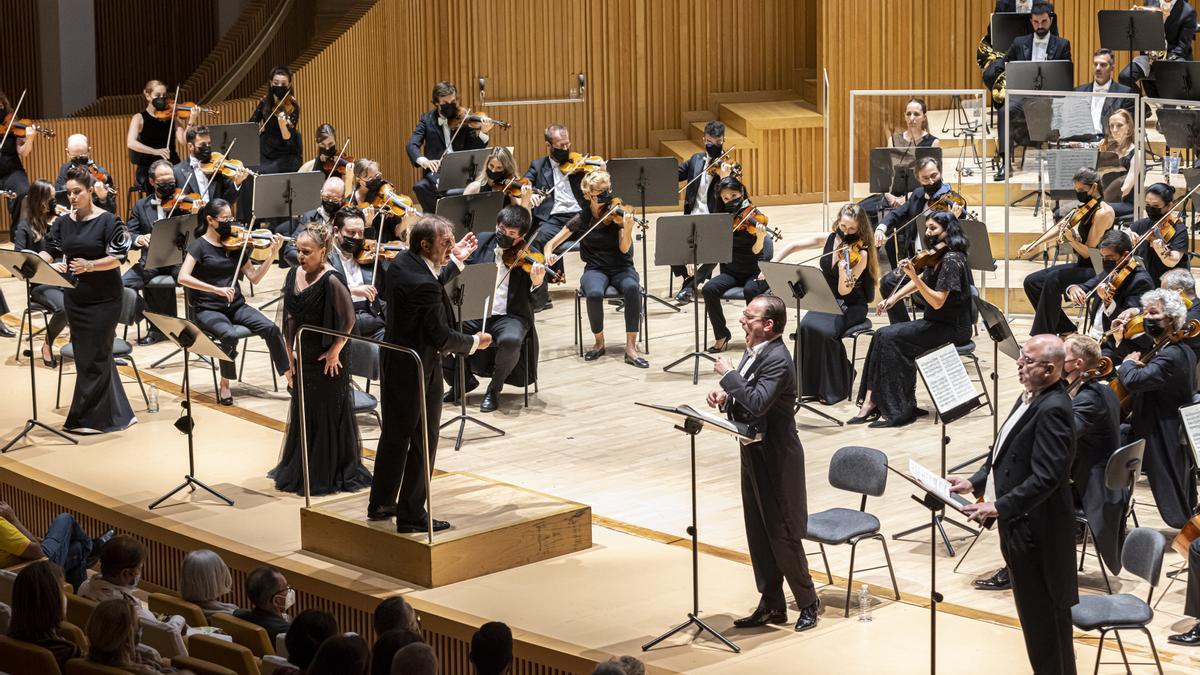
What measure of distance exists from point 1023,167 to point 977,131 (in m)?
0.92

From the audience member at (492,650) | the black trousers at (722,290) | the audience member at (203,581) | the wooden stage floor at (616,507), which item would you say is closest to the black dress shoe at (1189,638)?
the wooden stage floor at (616,507)

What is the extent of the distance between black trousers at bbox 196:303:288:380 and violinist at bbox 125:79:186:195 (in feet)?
12.8

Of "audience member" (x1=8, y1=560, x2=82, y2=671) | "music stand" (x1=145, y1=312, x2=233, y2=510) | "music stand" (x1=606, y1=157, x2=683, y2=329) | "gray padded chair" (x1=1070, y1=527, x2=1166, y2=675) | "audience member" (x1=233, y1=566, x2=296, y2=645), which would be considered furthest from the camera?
"music stand" (x1=606, y1=157, x2=683, y2=329)

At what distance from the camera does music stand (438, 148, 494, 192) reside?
11.9 m

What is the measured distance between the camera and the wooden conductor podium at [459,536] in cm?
681

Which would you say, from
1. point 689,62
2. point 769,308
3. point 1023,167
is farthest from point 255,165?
point 769,308

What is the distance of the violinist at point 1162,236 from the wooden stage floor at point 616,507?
1.08 metres

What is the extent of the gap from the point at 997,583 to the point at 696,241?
3.67 meters

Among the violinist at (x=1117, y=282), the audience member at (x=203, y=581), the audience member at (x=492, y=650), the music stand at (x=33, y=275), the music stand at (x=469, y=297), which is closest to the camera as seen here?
the audience member at (x=492, y=650)

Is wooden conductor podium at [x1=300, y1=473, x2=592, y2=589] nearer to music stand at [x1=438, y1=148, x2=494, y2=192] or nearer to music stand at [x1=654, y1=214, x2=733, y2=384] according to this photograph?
music stand at [x1=654, y1=214, x2=733, y2=384]

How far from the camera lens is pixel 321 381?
7.73m

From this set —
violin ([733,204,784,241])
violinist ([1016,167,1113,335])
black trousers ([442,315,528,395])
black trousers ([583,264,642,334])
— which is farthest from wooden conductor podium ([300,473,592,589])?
violinist ([1016,167,1113,335])

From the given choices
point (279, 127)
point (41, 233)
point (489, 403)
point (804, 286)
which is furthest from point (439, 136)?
point (804, 286)

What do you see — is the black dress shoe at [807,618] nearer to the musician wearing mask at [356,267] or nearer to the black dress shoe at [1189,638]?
the black dress shoe at [1189,638]
